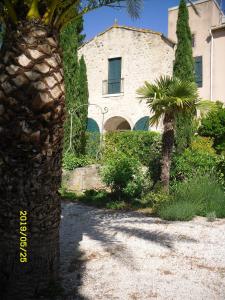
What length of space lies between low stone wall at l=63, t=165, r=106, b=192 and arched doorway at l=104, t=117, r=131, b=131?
10993mm

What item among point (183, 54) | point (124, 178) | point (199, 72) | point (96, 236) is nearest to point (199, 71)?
point (199, 72)

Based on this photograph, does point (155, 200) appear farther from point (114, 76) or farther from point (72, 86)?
point (114, 76)

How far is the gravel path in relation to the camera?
13.8 feet

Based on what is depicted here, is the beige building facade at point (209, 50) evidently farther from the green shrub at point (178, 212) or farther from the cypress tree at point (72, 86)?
the green shrub at point (178, 212)

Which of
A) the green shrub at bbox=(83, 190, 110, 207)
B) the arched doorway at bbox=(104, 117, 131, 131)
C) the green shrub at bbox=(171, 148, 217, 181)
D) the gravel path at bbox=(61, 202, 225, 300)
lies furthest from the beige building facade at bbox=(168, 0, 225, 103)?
the gravel path at bbox=(61, 202, 225, 300)

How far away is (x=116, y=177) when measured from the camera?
33.4ft

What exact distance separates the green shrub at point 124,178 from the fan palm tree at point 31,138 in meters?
6.17

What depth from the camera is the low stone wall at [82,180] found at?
496 inches

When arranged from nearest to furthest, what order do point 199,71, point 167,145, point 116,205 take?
point 116,205 → point 167,145 → point 199,71

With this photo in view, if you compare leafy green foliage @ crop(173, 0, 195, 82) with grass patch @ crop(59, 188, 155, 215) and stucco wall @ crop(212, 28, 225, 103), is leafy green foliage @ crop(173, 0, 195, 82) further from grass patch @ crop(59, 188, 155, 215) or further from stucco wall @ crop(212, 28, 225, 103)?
grass patch @ crop(59, 188, 155, 215)

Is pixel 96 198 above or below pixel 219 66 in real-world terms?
below

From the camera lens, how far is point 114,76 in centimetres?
2341

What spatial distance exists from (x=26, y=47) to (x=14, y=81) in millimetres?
344

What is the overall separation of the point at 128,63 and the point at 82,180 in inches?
484
